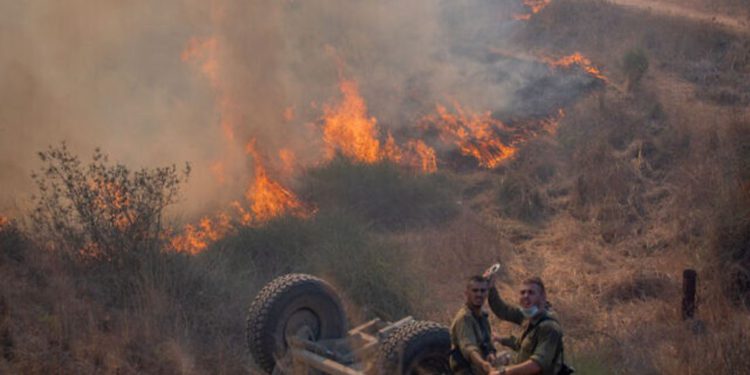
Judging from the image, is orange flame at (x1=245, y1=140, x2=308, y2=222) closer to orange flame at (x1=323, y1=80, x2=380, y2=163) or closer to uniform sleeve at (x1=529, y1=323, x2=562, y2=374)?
orange flame at (x1=323, y1=80, x2=380, y2=163)

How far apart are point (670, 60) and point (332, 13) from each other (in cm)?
999

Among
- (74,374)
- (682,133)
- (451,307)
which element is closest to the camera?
(74,374)

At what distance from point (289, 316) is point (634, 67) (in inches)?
543

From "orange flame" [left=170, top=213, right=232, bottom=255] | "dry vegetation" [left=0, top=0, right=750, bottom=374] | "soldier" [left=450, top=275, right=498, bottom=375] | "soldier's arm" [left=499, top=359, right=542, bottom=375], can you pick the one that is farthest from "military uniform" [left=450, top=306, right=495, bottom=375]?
"orange flame" [left=170, top=213, right=232, bottom=255]

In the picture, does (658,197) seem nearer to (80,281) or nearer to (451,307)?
(451,307)

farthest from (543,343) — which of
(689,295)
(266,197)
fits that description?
(266,197)

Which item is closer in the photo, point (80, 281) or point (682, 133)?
point (80, 281)

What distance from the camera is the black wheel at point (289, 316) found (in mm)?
5984

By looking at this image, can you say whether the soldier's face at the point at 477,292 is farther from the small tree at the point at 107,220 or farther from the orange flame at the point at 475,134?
the orange flame at the point at 475,134

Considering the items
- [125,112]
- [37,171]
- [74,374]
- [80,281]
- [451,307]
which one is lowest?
[451,307]

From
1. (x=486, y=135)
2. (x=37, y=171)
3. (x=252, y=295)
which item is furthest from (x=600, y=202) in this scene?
(x=37, y=171)

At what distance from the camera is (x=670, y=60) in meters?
18.0

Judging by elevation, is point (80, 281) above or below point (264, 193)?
below

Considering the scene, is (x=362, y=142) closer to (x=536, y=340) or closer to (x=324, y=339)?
(x=324, y=339)
